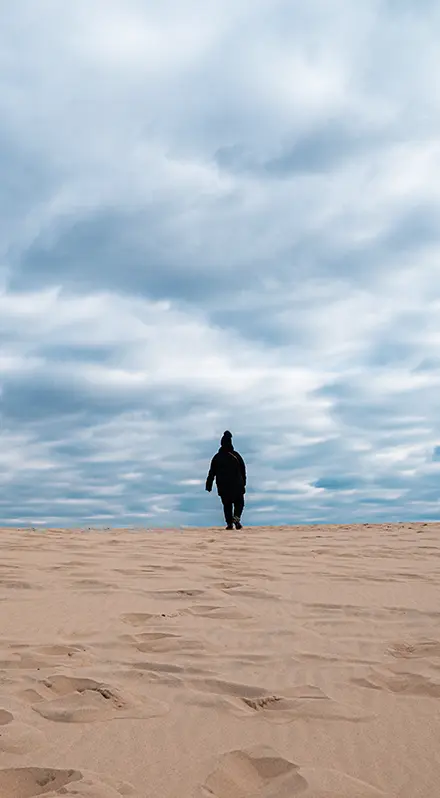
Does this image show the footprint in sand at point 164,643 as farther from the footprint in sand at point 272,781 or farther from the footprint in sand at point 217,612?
the footprint in sand at point 272,781

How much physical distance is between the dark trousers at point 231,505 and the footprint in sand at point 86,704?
11.6 meters

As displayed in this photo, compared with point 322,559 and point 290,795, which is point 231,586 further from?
point 290,795

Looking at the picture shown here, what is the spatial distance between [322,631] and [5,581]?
10.9 feet

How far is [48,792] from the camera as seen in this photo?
264 cm

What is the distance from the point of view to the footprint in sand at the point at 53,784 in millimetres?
2641

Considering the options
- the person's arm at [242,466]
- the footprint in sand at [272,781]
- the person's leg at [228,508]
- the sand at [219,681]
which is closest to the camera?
the footprint in sand at [272,781]

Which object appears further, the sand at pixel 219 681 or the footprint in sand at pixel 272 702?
the footprint in sand at pixel 272 702

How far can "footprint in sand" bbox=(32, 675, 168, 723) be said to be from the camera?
11.2 ft

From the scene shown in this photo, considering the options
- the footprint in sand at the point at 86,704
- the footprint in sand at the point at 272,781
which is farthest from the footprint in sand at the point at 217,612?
the footprint in sand at the point at 272,781

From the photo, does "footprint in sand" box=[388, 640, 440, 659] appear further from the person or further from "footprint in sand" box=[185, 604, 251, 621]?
the person

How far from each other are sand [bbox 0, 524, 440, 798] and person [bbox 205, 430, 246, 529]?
787 cm

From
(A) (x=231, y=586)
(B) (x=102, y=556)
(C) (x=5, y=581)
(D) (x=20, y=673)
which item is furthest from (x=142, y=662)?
(B) (x=102, y=556)

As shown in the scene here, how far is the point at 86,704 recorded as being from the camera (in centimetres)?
356

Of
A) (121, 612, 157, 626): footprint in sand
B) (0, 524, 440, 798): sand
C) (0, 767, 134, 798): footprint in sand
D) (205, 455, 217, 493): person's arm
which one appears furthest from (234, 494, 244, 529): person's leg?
(0, 767, 134, 798): footprint in sand
